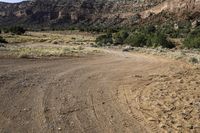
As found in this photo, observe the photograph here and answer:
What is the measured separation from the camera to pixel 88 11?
154 m

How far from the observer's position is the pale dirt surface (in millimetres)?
10258

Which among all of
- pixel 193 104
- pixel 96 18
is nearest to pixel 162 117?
pixel 193 104

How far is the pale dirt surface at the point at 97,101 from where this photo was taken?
10.3m

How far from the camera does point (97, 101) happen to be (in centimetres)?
1285

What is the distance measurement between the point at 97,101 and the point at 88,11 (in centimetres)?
14316

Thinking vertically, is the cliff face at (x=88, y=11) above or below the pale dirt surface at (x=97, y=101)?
below

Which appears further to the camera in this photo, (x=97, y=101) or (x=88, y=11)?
(x=88, y=11)

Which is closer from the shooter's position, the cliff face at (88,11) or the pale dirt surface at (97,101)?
the pale dirt surface at (97,101)

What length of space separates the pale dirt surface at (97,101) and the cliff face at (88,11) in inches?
3562

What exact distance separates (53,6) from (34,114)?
16557 cm

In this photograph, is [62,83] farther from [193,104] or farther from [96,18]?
[96,18]

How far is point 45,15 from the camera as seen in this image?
17362 centimetres

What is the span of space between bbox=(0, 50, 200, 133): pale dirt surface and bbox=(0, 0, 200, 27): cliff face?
3562 inches

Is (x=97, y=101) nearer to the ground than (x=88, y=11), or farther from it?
farther from it
